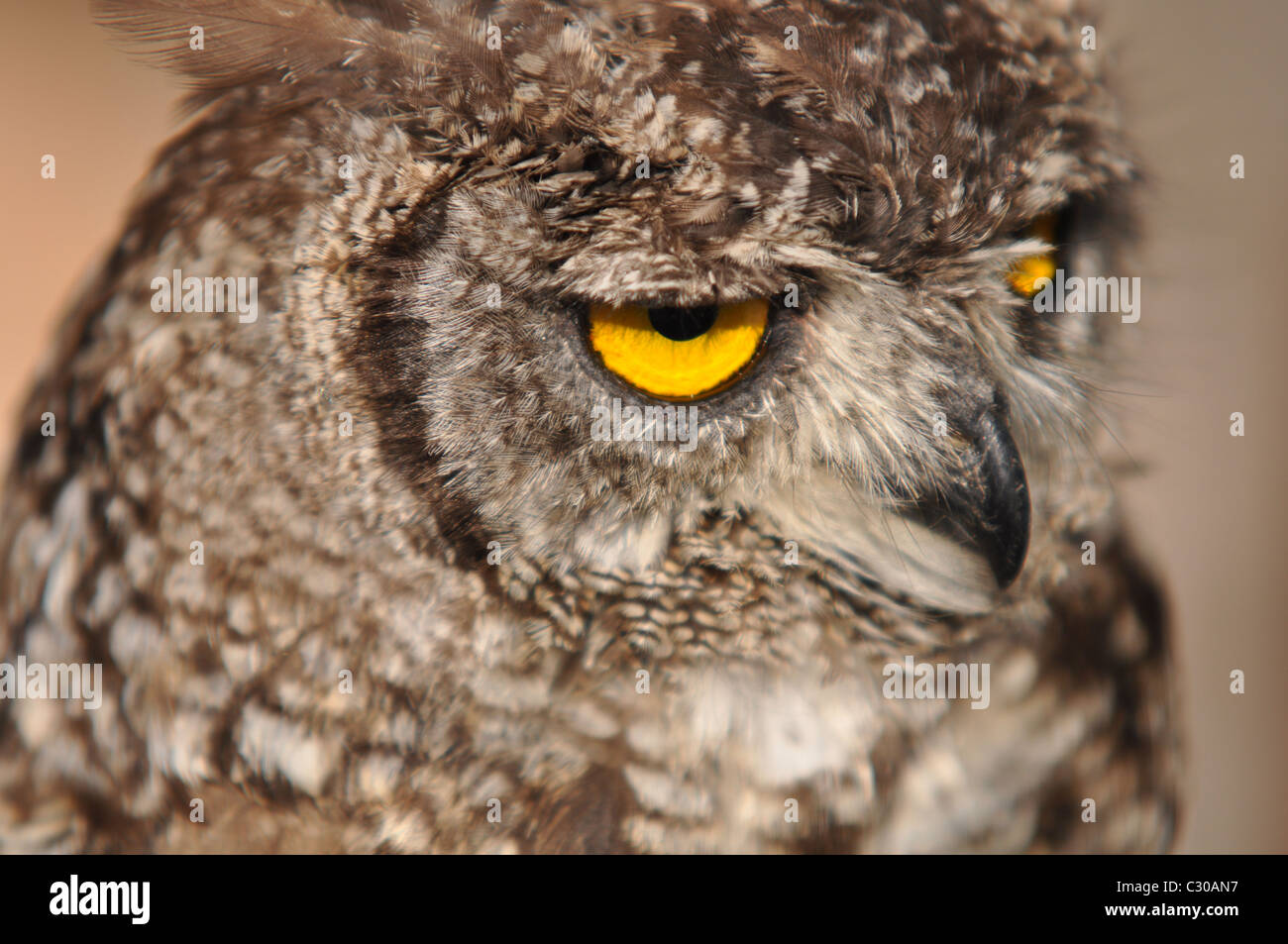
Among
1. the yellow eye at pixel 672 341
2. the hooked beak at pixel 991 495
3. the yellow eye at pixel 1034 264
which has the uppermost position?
the yellow eye at pixel 1034 264

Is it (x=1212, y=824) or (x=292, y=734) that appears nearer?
(x=292, y=734)

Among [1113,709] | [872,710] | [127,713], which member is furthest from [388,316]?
[1113,709]

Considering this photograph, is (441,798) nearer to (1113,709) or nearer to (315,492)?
(315,492)

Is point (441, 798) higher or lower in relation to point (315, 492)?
lower

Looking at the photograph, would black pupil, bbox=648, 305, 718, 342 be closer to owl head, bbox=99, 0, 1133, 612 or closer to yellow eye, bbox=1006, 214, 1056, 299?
owl head, bbox=99, 0, 1133, 612

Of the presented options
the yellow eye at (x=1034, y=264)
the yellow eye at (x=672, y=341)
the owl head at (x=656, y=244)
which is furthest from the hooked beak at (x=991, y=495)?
the yellow eye at (x=672, y=341)

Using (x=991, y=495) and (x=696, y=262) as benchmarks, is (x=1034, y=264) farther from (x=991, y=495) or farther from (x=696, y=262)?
(x=696, y=262)

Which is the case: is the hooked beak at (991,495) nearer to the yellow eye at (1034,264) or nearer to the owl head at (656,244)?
the owl head at (656,244)
